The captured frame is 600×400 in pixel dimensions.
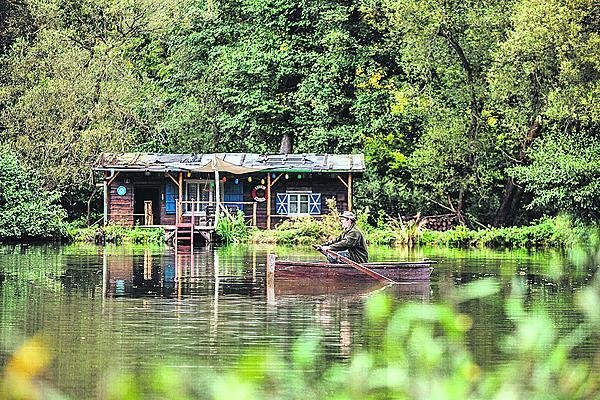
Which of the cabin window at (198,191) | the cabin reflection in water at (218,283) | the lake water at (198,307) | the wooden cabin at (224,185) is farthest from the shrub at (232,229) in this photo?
the cabin reflection in water at (218,283)

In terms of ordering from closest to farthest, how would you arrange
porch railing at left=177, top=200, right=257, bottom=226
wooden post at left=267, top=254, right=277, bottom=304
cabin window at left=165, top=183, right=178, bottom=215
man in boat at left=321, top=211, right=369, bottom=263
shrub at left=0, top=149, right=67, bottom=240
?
wooden post at left=267, top=254, right=277, bottom=304, man in boat at left=321, top=211, right=369, bottom=263, shrub at left=0, top=149, right=67, bottom=240, porch railing at left=177, top=200, right=257, bottom=226, cabin window at left=165, top=183, right=178, bottom=215

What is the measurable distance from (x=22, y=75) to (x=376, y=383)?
4626 centimetres

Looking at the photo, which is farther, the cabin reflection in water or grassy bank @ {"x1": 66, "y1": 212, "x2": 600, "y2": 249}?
grassy bank @ {"x1": 66, "y1": 212, "x2": 600, "y2": 249}

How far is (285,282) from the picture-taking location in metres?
21.6

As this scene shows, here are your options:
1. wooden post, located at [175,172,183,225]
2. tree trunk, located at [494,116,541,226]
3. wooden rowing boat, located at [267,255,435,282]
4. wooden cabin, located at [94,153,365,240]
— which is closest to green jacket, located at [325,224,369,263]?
wooden rowing boat, located at [267,255,435,282]

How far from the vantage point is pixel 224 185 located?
47.4 meters

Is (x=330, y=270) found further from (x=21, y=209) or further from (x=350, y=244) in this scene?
(x=21, y=209)

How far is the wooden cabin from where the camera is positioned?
45.6 metres

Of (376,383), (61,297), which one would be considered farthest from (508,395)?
(61,297)

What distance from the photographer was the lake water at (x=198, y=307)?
1294 centimetres

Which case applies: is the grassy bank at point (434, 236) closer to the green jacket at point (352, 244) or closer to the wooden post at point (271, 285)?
the wooden post at point (271, 285)

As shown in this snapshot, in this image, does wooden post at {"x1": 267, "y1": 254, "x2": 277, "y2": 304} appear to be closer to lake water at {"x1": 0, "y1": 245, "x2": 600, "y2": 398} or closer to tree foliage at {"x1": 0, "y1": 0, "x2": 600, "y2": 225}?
lake water at {"x1": 0, "y1": 245, "x2": 600, "y2": 398}

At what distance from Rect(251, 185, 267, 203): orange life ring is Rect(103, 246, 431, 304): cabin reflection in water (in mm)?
15234

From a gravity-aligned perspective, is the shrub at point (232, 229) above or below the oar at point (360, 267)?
above
